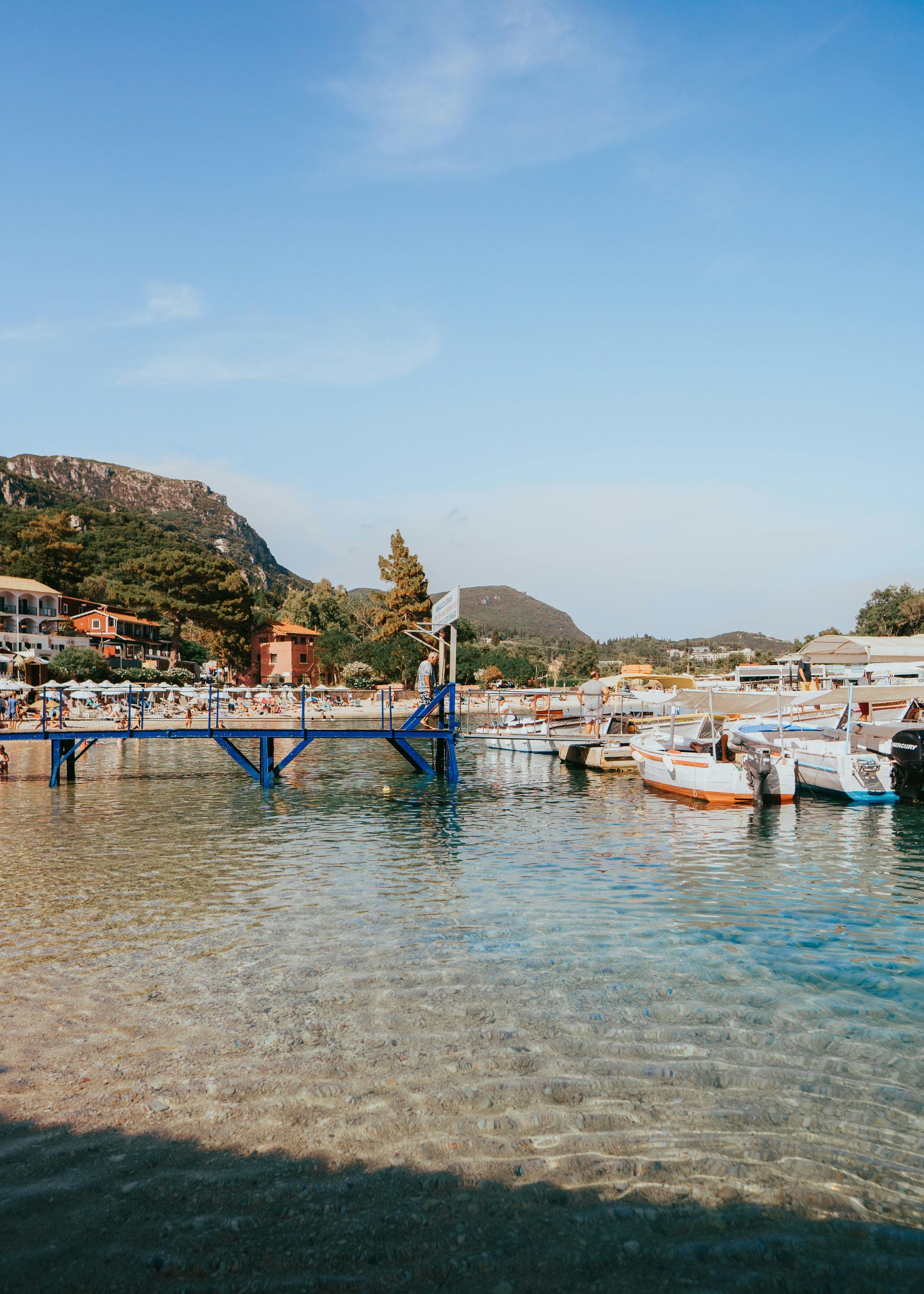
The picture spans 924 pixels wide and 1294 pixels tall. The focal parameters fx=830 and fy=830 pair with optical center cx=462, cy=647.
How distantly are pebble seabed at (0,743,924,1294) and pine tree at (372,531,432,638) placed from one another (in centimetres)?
8188

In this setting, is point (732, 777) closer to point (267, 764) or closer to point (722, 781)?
point (722, 781)

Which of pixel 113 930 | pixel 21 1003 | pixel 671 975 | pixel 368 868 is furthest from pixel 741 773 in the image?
pixel 21 1003

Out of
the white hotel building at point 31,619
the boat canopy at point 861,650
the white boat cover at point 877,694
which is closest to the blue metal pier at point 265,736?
the white boat cover at point 877,694

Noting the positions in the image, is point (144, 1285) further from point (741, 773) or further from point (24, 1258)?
point (741, 773)

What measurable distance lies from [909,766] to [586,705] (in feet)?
84.9

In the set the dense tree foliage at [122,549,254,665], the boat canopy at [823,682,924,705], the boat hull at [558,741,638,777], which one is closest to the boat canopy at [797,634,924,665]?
the boat canopy at [823,682,924,705]

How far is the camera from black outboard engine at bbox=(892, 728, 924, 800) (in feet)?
83.2

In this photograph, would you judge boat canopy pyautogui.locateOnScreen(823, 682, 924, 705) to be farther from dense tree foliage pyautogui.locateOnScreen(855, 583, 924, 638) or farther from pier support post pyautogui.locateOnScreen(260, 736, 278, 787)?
dense tree foliage pyautogui.locateOnScreen(855, 583, 924, 638)

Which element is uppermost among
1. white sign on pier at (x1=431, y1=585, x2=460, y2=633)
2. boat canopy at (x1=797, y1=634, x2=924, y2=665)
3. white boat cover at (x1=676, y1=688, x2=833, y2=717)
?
white sign on pier at (x1=431, y1=585, x2=460, y2=633)

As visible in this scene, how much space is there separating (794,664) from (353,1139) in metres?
54.3

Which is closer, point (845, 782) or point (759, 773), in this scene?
point (759, 773)

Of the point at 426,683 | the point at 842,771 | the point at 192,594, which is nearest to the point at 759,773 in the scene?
the point at 842,771

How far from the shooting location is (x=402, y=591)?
97500mm

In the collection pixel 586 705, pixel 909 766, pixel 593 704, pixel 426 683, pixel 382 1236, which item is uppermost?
pixel 426 683
